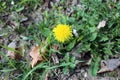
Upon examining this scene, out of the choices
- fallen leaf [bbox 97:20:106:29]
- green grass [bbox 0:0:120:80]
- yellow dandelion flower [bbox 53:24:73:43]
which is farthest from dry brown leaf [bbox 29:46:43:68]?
fallen leaf [bbox 97:20:106:29]

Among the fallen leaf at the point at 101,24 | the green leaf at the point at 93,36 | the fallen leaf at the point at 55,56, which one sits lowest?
the fallen leaf at the point at 55,56

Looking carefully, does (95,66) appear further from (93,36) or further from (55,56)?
(55,56)

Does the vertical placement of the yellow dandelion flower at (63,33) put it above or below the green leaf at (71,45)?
above

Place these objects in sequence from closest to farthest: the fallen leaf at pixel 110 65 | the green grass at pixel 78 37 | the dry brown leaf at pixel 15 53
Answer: the fallen leaf at pixel 110 65
the green grass at pixel 78 37
the dry brown leaf at pixel 15 53

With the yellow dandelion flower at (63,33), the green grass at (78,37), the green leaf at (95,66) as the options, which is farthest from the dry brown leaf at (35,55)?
the green leaf at (95,66)

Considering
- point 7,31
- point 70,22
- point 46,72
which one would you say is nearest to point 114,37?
point 70,22

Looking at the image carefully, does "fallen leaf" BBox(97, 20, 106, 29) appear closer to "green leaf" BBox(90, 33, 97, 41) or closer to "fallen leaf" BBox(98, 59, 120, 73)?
"green leaf" BBox(90, 33, 97, 41)

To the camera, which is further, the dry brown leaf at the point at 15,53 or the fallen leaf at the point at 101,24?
the dry brown leaf at the point at 15,53

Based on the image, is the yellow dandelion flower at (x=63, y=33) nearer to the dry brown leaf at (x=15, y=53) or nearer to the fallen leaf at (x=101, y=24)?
the fallen leaf at (x=101, y=24)
